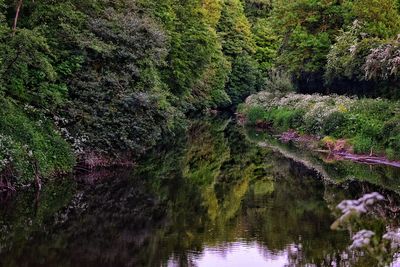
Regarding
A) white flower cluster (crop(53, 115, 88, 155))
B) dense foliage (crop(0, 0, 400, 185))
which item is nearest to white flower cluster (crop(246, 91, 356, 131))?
dense foliage (crop(0, 0, 400, 185))

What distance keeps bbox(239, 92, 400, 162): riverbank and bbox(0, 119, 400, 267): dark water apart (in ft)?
7.68

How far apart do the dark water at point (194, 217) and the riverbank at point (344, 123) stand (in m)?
2.34

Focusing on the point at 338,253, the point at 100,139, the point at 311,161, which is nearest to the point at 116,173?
A: the point at 100,139

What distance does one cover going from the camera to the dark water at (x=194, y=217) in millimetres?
12391

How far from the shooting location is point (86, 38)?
72.7 ft

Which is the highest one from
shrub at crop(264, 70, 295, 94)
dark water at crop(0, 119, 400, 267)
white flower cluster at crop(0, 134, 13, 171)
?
shrub at crop(264, 70, 295, 94)

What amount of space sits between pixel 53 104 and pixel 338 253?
40.0ft

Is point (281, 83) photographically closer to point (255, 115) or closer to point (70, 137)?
point (255, 115)

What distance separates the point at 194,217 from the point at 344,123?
1680cm

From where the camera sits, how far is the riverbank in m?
26.3

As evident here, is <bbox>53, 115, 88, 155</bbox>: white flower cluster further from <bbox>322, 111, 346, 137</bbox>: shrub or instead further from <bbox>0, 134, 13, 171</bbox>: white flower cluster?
<bbox>322, 111, 346, 137</bbox>: shrub

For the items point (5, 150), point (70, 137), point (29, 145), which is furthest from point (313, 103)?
point (5, 150)

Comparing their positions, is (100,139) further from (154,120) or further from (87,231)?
(87,231)

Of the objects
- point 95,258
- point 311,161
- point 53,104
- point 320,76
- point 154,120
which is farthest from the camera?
point 320,76
